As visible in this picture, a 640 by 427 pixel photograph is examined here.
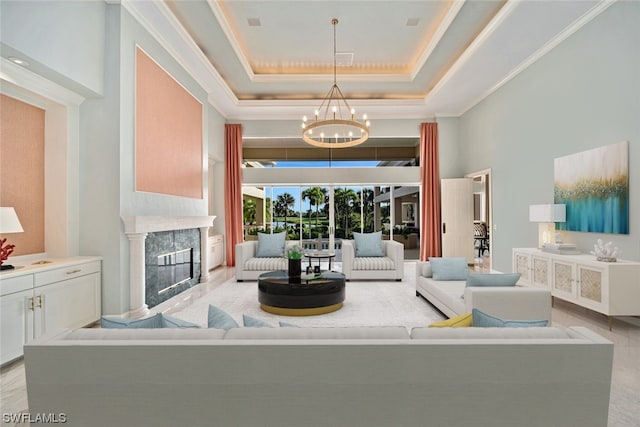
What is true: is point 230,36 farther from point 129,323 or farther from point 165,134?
point 129,323

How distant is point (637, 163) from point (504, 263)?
318cm

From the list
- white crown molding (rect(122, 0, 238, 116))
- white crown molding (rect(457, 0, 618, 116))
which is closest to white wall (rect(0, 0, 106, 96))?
white crown molding (rect(122, 0, 238, 116))

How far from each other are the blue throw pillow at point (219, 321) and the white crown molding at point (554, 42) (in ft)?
17.8

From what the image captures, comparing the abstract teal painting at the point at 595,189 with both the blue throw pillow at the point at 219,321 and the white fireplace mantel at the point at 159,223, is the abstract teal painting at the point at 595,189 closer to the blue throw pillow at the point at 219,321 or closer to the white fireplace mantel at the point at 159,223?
the blue throw pillow at the point at 219,321

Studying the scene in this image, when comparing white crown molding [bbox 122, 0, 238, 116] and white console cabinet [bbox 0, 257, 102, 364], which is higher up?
white crown molding [bbox 122, 0, 238, 116]

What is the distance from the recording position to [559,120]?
15.1 feet

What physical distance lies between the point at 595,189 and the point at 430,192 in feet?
12.9

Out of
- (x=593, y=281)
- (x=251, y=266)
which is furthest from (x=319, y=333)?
(x=251, y=266)

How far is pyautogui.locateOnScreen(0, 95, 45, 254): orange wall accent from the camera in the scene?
10.5 feet
